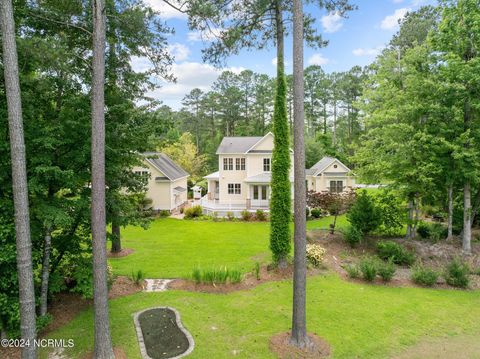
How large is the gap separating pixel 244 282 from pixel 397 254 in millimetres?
6811

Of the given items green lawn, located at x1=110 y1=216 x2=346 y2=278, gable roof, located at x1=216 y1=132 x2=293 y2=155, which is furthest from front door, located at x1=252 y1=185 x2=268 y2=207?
green lawn, located at x1=110 y1=216 x2=346 y2=278

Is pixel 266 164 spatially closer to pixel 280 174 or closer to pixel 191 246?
pixel 191 246

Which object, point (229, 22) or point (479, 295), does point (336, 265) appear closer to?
point (479, 295)

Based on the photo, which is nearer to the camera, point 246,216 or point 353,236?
point 353,236

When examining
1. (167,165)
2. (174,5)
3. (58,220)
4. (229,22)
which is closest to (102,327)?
(58,220)

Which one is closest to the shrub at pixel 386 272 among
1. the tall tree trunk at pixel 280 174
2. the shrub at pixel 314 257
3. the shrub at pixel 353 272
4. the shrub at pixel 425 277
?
the shrub at pixel 353 272

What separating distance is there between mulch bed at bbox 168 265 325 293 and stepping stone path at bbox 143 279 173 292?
0.20 m

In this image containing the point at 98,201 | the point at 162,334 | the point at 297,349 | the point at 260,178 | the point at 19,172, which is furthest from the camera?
the point at 260,178

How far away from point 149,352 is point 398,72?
1572 centimetres

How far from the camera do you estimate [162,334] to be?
6926 mm

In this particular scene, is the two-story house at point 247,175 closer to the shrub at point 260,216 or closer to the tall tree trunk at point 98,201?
the shrub at point 260,216

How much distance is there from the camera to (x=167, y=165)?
94.1ft

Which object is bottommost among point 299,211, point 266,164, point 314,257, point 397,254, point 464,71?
point 397,254

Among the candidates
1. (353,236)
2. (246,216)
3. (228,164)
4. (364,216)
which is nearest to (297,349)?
(353,236)
